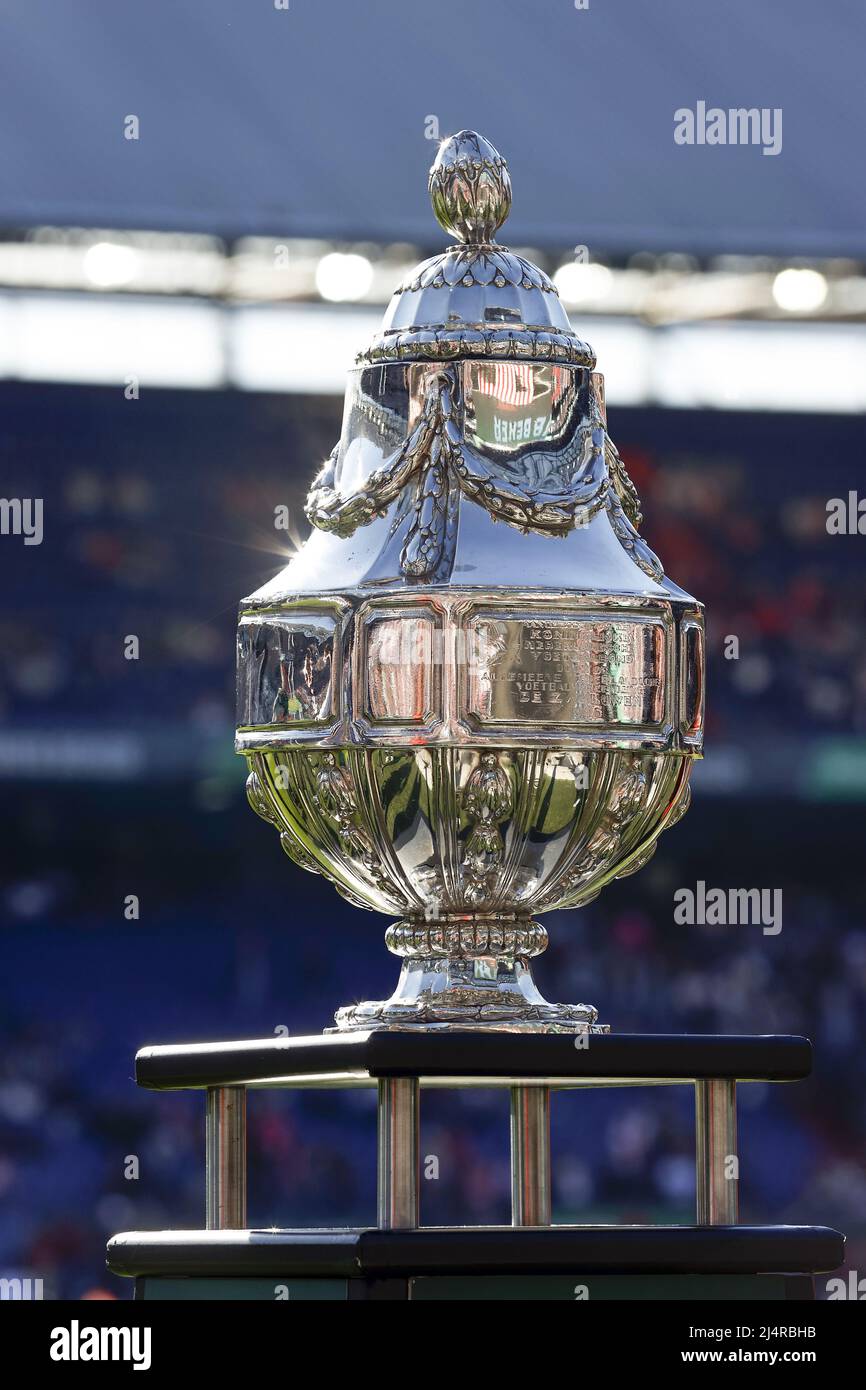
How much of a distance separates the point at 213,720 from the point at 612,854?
27.1 feet

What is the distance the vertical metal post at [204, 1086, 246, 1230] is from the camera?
283 centimetres

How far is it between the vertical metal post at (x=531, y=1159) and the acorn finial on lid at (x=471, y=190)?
3.29 ft

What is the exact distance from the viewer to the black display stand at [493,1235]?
8.05 ft

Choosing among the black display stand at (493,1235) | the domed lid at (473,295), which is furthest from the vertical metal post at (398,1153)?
the domed lid at (473,295)

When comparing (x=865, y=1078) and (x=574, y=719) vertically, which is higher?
(x=574, y=719)

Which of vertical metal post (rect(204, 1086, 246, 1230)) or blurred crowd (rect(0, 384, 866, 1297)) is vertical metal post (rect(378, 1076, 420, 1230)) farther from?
blurred crowd (rect(0, 384, 866, 1297))

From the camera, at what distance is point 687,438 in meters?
11.4

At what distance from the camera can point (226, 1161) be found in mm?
2842

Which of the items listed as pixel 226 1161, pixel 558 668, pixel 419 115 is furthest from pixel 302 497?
pixel 558 668

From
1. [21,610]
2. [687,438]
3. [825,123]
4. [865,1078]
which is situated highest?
[825,123]

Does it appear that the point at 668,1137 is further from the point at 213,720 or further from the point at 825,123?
the point at 825,123

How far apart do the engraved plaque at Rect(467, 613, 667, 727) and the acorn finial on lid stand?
533 mm

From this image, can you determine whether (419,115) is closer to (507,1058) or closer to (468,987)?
(468,987)
